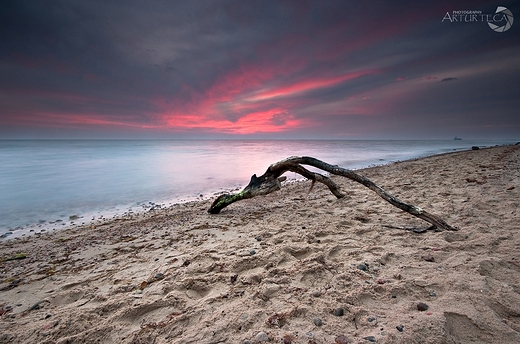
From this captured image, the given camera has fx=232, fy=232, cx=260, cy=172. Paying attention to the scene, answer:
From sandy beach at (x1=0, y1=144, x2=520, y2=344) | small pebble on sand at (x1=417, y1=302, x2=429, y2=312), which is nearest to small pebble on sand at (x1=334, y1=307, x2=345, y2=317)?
sandy beach at (x1=0, y1=144, x2=520, y2=344)

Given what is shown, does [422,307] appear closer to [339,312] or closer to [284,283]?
[339,312]

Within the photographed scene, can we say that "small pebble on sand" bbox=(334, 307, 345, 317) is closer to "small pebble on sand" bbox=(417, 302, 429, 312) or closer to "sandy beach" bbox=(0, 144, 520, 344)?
"sandy beach" bbox=(0, 144, 520, 344)

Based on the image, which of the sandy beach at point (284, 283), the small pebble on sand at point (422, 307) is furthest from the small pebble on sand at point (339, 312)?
the small pebble on sand at point (422, 307)

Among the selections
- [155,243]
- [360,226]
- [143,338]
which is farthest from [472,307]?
[155,243]

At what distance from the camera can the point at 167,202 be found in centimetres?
871

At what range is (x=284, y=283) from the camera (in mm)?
2285

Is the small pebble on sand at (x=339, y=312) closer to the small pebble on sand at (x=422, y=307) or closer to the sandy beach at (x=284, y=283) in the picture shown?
the sandy beach at (x=284, y=283)

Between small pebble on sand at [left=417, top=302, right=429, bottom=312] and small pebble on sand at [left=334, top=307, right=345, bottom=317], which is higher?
small pebble on sand at [left=417, top=302, right=429, bottom=312]

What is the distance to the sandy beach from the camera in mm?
1715

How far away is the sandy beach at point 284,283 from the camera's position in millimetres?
1715

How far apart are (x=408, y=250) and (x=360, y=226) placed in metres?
0.96

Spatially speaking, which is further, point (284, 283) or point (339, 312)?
point (284, 283)

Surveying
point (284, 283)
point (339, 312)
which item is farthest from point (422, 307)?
point (284, 283)

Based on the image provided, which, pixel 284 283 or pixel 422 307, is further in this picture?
pixel 284 283
